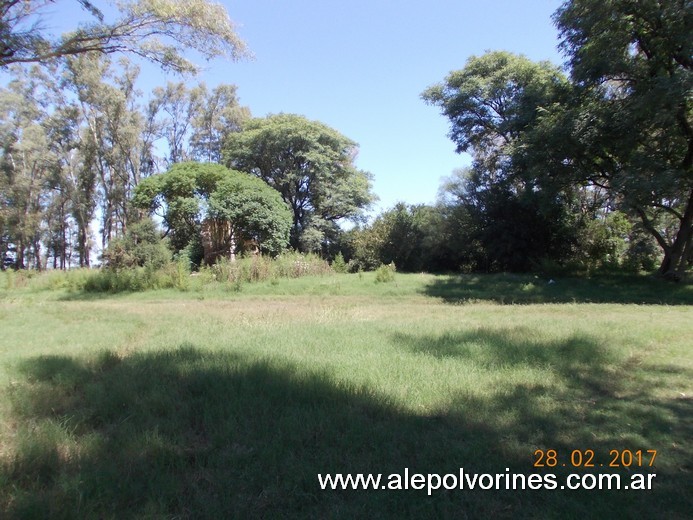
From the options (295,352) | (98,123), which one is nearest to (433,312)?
(295,352)

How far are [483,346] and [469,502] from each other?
13.5 ft

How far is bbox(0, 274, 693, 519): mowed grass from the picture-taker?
3.05 meters

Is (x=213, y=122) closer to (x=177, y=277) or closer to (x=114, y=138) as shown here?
(x=114, y=138)

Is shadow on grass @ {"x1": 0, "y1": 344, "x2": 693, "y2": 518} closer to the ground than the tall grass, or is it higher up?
closer to the ground

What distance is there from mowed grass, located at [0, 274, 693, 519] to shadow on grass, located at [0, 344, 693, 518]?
17 mm

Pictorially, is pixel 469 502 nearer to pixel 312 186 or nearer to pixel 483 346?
pixel 483 346

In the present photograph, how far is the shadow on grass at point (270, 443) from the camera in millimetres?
2980

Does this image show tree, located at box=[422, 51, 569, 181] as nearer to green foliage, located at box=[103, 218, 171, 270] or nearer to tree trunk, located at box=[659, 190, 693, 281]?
tree trunk, located at box=[659, 190, 693, 281]

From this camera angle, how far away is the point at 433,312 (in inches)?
491

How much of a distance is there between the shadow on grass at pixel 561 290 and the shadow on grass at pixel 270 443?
11472mm

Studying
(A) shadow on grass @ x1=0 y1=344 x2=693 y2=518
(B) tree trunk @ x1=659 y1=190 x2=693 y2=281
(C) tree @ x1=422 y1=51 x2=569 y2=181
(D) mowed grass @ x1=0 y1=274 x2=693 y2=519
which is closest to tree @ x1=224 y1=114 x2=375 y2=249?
(C) tree @ x1=422 y1=51 x2=569 y2=181

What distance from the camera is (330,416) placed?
4.25 m

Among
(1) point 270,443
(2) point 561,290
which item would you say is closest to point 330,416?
(1) point 270,443

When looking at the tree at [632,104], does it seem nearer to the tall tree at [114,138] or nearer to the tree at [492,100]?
the tree at [492,100]
